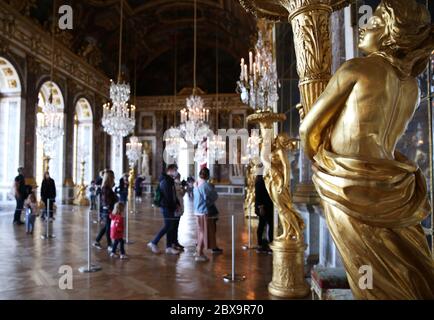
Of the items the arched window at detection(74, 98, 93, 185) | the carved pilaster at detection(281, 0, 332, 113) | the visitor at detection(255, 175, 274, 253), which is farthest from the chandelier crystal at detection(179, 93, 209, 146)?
the carved pilaster at detection(281, 0, 332, 113)

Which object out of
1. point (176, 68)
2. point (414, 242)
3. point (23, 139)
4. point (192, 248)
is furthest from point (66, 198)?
point (414, 242)

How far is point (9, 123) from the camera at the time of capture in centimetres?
1218

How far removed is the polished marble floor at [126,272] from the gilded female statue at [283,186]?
74 centimetres

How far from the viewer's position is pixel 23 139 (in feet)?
40.2

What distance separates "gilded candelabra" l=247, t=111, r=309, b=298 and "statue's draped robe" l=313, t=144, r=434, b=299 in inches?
88.4

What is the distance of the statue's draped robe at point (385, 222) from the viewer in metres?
1.32

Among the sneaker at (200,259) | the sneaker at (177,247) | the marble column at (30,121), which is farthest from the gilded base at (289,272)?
the marble column at (30,121)

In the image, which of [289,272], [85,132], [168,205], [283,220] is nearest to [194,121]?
[168,205]

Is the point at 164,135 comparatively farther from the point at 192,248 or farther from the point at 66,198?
the point at 192,248

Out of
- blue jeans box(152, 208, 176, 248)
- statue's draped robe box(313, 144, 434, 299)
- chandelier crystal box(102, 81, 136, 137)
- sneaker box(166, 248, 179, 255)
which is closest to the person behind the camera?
statue's draped robe box(313, 144, 434, 299)

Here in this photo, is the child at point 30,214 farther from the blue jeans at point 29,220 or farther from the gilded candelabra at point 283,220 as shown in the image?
the gilded candelabra at point 283,220

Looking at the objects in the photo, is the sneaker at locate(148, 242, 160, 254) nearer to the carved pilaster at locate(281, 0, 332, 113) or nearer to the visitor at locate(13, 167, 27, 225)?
the carved pilaster at locate(281, 0, 332, 113)

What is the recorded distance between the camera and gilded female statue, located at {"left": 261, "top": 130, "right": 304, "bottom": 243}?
3666mm

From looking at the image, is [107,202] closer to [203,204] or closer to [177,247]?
[177,247]
